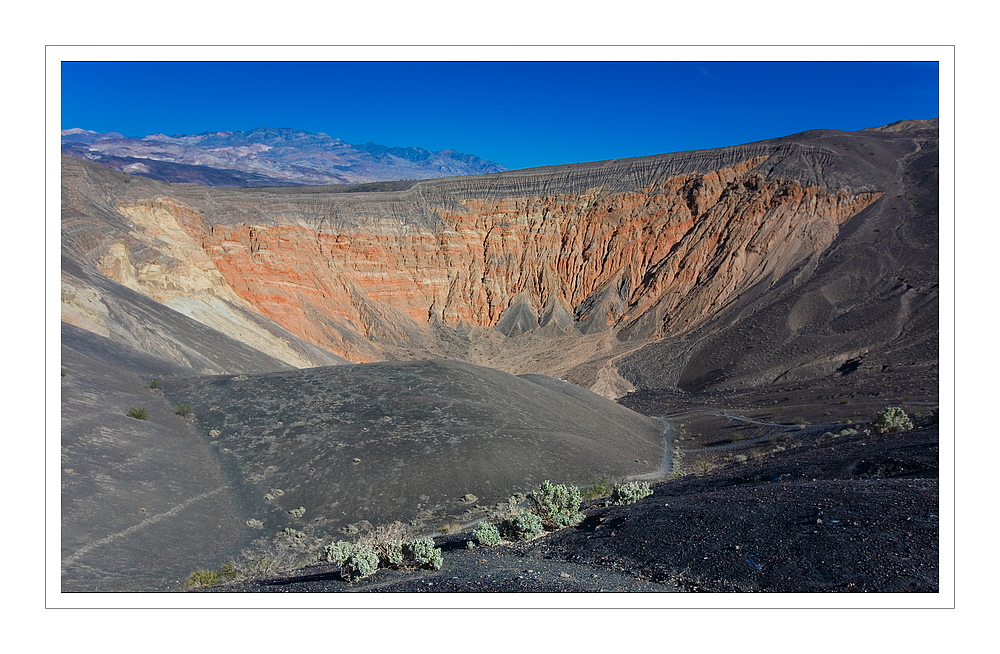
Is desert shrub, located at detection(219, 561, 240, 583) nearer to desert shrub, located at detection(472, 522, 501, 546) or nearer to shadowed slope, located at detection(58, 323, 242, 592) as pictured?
shadowed slope, located at detection(58, 323, 242, 592)

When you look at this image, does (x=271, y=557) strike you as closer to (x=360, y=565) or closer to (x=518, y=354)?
(x=360, y=565)

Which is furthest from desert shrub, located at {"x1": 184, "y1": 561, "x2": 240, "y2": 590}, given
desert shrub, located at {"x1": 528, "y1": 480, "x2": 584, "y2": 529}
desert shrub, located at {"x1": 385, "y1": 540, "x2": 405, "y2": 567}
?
desert shrub, located at {"x1": 528, "y1": 480, "x2": 584, "y2": 529}

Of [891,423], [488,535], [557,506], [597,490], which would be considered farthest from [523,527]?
[891,423]

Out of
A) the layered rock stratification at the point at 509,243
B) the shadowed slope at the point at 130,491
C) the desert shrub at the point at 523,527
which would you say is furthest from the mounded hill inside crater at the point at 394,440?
the layered rock stratification at the point at 509,243

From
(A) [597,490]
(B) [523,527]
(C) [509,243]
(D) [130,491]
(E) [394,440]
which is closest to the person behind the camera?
(B) [523,527]

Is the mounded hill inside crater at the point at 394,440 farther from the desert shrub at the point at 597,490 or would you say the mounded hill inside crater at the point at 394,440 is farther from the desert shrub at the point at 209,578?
the desert shrub at the point at 209,578
